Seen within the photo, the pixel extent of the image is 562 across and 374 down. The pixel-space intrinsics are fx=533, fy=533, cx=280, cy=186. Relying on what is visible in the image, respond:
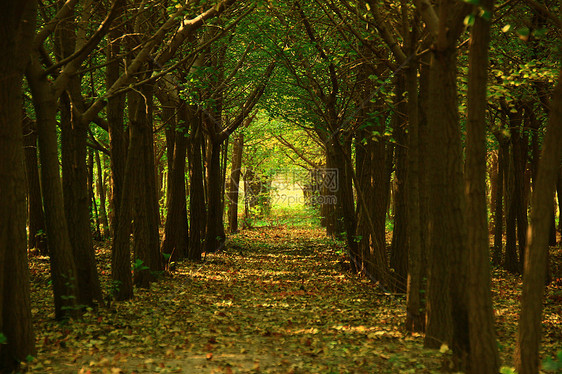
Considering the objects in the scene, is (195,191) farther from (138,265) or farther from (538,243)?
(538,243)

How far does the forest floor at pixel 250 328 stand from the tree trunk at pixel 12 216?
1.18 ft

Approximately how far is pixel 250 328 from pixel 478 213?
17.6 feet

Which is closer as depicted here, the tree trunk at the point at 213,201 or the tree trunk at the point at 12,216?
the tree trunk at the point at 12,216

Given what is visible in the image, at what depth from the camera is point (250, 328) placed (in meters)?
9.59

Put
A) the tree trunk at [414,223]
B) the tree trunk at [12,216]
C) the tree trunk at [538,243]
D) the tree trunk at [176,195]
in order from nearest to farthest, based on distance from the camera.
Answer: the tree trunk at [538,243] → the tree trunk at [12,216] → the tree trunk at [414,223] → the tree trunk at [176,195]

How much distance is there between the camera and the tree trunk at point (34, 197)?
1711cm

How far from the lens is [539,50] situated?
14.6 meters

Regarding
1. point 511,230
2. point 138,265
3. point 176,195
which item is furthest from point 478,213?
point 511,230

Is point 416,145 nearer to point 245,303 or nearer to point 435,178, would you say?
point 435,178

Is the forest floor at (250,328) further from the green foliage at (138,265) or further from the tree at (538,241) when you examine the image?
the tree at (538,241)

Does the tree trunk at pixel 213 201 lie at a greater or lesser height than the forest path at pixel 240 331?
greater

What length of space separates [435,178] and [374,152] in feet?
25.6

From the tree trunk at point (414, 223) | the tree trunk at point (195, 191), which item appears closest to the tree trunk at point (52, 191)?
the tree trunk at point (414, 223)

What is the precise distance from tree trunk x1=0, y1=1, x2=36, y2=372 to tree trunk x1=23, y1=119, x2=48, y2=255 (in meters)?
11.0
